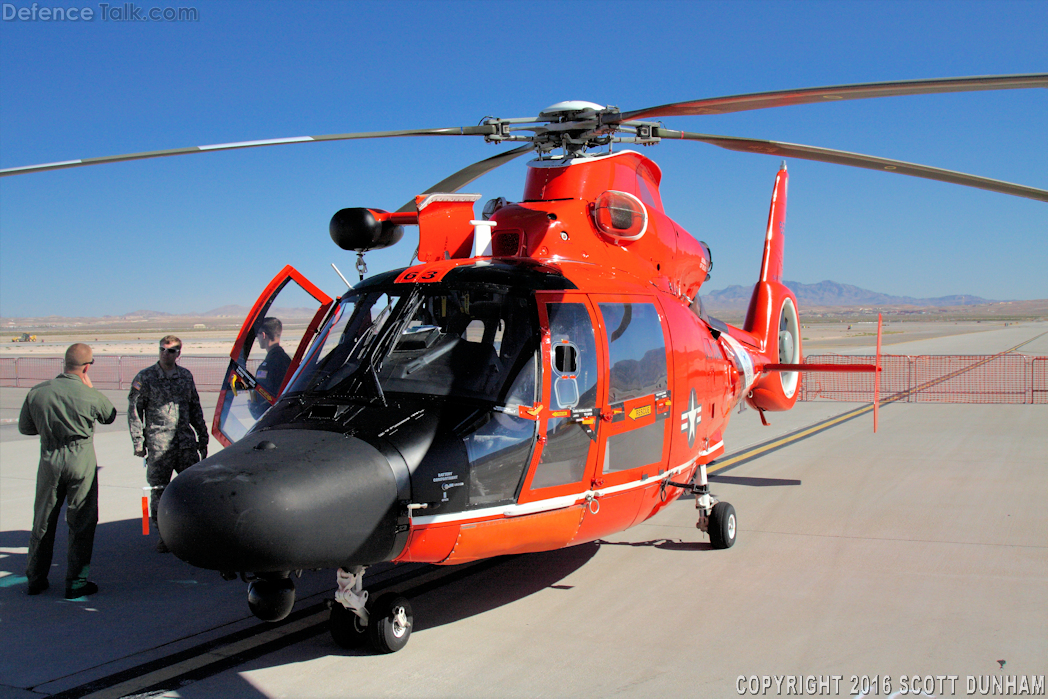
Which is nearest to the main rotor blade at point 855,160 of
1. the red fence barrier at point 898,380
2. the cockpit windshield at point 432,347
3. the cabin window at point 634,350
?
the cabin window at point 634,350

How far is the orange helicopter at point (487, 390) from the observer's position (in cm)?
384

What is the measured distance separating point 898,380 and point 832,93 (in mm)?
24031

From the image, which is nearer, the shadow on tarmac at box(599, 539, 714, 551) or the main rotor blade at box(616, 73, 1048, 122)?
the main rotor blade at box(616, 73, 1048, 122)

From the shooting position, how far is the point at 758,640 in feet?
15.8

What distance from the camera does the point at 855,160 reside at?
6.23 metres

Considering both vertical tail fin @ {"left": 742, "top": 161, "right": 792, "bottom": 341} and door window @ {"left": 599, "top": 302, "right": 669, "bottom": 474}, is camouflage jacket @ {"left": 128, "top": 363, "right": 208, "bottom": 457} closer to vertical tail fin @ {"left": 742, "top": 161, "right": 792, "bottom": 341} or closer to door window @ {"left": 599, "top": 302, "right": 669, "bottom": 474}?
door window @ {"left": 599, "top": 302, "right": 669, "bottom": 474}

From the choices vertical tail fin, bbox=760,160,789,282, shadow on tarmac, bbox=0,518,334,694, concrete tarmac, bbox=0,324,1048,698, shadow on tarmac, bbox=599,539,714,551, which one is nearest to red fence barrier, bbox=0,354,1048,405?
vertical tail fin, bbox=760,160,789,282

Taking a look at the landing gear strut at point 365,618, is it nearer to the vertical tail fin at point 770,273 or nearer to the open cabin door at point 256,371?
the open cabin door at point 256,371

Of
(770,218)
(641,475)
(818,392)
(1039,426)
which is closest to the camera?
(641,475)

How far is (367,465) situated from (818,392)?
21036mm

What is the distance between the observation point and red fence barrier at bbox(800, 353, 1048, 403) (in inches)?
848

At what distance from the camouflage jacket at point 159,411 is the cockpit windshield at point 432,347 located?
7.90 feet

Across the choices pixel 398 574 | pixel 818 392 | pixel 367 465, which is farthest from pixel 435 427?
pixel 818 392

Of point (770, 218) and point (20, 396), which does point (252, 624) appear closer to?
point (770, 218)
